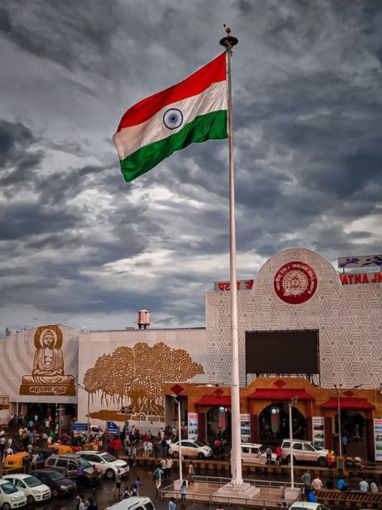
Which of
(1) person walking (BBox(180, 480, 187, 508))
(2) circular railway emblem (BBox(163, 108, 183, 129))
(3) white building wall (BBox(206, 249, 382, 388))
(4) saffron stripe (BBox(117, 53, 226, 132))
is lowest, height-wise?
(1) person walking (BBox(180, 480, 187, 508))

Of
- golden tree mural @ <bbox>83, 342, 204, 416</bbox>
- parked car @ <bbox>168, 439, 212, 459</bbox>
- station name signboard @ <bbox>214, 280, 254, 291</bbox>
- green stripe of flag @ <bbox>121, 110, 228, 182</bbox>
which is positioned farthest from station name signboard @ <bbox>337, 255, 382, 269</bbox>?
green stripe of flag @ <bbox>121, 110, 228, 182</bbox>

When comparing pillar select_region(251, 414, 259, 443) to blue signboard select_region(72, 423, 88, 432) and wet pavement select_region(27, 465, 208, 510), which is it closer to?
wet pavement select_region(27, 465, 208, 510)

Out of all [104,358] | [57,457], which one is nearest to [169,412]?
[104,358]

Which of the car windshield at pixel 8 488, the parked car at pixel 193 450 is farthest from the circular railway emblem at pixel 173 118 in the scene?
the parked car at pixel 193 450

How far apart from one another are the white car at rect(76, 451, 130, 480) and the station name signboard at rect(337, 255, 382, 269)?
27.3 m

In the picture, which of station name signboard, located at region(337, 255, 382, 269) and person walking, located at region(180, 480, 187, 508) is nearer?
person walking, located at region(180, 480, 187, 508)

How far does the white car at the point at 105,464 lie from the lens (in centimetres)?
4050

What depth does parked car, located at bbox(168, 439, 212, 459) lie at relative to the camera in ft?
153

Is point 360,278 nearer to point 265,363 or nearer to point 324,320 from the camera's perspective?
point 324,320

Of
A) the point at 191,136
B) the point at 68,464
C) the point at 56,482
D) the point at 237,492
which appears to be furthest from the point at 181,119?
the point at 68,464

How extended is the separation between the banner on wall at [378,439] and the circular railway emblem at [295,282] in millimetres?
13053

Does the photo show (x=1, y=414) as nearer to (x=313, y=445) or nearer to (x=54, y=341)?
(x=54, y=341)

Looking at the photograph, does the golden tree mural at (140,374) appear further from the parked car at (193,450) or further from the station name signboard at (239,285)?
the parked car at (193,450)

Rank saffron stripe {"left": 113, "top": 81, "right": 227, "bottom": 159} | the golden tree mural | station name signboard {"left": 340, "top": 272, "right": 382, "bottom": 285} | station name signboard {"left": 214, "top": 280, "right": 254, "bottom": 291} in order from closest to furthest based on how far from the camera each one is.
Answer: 1. saffron stripe {"left": 113, "top": 81, "right": 227, "bottom": 159}
2. station name signboard {"left": 340, "top": 272, "right": 382, "bottom": 285}
3. station name signboard {"left": 214, "top": 280, "right": 254, "bottom": 291}
4. the golden tree mural
